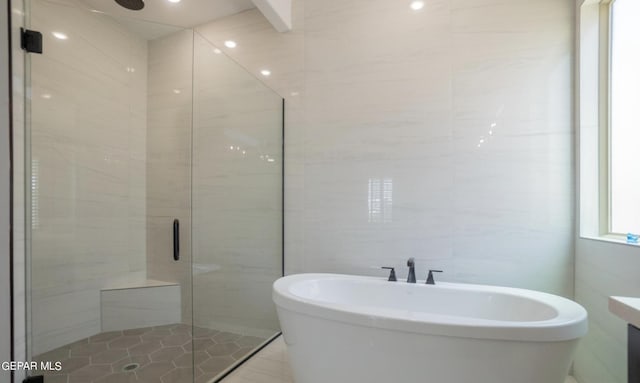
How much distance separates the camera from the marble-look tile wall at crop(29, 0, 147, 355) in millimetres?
1734

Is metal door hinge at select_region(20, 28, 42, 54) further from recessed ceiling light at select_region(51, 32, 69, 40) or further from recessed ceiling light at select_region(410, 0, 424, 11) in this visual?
recessed ceiling light at select_region(410, 0, 424, 11)

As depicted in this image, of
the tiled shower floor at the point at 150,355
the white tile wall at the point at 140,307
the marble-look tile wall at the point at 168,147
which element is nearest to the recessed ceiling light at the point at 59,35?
the marble-look tile wall at the point at 168,147

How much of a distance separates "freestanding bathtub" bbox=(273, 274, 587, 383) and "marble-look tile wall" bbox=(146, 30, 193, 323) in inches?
49.0

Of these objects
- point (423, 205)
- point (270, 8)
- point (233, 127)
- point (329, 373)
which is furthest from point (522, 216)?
point (270, 8)

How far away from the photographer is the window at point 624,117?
5.07ft

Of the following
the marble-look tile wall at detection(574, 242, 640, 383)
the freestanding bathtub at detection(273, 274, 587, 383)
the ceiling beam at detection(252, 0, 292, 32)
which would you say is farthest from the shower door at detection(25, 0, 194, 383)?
the marble-look tile wall at detection(574, 242, 640, 383)

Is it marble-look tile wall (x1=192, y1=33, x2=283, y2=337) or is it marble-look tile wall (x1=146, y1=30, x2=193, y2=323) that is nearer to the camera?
marble-look tile wall (x1=192, y1=33, x2=283, y2=337)

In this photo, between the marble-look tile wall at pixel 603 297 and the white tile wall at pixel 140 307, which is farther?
the white tile wall at pixel 140 307

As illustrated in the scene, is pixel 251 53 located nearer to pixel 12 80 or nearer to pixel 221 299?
pixel 12 80

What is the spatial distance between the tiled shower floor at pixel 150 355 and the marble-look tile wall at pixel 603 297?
2178 mm

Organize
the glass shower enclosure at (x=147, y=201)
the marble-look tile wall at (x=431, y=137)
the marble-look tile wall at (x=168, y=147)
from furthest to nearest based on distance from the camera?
the marble-look tile wall at (x=168, y=147) < the marble-look tile wall at (x=431, y=137) < the glass shower enclosure at (x=147, y=201)

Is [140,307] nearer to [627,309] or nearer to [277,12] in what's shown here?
[277,12]

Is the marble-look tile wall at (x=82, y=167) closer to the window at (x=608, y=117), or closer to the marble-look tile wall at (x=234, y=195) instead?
the marble-look tile wall at (x=234, y=195)

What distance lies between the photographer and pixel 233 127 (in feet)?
7.80
